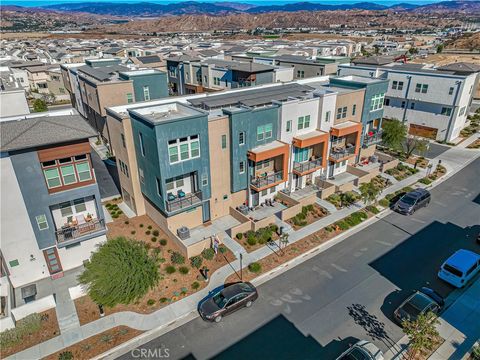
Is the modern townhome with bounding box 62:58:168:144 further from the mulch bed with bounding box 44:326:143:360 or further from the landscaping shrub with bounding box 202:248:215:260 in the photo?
the mulch bed with bounding box 44:326:143:360

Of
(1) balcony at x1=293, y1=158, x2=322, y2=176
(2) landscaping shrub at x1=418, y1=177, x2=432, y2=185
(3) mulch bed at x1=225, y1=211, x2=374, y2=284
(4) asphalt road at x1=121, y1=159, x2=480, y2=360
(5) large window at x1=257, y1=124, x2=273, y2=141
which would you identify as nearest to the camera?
(4) asphalt road at x1=121, y1=159, x2=480, y2=360

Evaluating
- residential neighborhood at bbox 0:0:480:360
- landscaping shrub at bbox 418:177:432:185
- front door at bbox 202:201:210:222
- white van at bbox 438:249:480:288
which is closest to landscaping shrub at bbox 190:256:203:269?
residential neighborhood at bbox 0:0:480:360

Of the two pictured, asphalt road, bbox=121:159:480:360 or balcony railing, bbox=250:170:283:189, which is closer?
asphalt road, bbox=121:159:480:360

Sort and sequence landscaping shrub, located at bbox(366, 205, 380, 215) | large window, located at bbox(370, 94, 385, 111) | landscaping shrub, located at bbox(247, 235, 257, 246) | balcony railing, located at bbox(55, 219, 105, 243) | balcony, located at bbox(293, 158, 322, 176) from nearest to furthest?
balcony railing, located at bbox(55, 219, 105, 243) < landscaping shrub, located at bbox(247, 235, 257, 246) < landscaping shrub, located at bbox(366, 205, 380, 215) < balcony, located at bbox(293, 158, 322, 176) < large window, located at bbox(370, 94, 385, 111)

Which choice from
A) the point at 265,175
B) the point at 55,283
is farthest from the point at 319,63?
the point at 55,283

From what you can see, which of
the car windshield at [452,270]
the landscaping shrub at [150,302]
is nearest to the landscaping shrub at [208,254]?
the landscaping shrub at [150,302]

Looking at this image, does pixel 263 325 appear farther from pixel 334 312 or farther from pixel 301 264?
pixel 301 264

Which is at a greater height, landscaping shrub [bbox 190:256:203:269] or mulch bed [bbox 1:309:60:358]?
landscaping shrub [bbox 190:256:203:269]
